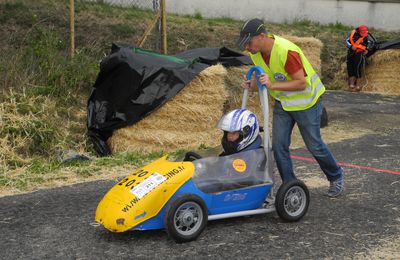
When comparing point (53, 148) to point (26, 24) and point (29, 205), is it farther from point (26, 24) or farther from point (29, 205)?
point (26, 24)

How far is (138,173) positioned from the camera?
5.09 m

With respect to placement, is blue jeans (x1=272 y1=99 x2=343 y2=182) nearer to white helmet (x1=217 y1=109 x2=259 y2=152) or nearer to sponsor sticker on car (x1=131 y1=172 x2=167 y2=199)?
white helmet (x1=217 y1=109 x2=259 y2=152)

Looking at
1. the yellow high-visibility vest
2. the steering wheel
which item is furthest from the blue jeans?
the steering wheel

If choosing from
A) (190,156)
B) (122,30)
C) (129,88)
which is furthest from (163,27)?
(190,156)

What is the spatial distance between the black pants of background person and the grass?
12.8ft

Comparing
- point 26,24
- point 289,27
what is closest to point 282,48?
point 26,24

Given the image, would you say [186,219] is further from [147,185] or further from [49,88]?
[49,88]

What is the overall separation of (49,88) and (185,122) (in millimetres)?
2080

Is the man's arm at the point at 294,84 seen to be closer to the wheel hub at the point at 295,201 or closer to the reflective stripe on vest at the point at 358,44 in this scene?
the wheel hub at the point at 295,201

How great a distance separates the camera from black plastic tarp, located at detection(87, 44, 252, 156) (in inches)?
326

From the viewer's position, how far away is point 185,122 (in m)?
8.56

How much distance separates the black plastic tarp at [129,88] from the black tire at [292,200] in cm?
335

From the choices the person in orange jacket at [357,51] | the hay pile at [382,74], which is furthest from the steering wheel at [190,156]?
the hay pile at [382,74]

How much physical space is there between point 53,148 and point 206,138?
2.08 m
